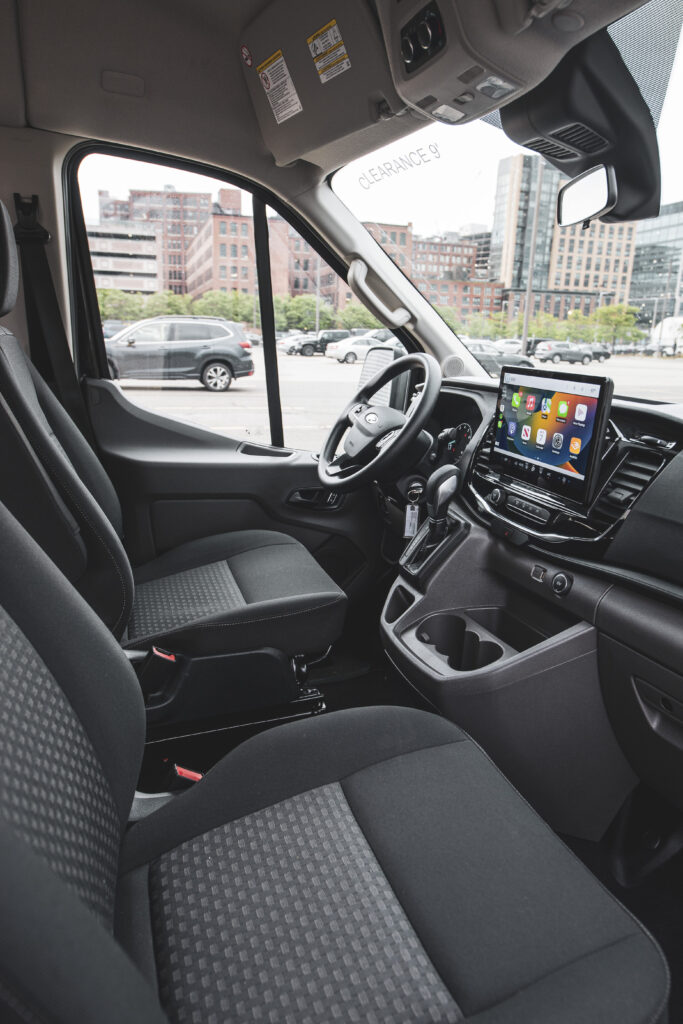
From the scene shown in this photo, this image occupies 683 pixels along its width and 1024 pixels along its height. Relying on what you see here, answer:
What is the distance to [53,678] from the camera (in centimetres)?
79

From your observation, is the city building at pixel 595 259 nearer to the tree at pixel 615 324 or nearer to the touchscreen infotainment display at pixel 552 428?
the tree at pixel 615 324

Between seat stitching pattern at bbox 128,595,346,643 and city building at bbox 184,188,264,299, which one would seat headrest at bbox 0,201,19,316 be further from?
city building at bbox 184,188,264,299

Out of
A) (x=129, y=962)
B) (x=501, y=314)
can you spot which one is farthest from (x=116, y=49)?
(x=129, y=962)

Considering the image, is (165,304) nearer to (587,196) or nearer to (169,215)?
(169,215)

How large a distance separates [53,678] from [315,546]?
5.58 ft

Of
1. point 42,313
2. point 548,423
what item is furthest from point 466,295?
point 42,313

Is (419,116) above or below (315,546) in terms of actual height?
above

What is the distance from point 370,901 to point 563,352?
139 centimetres

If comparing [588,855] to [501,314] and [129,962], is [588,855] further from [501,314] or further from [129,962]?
[501,314]

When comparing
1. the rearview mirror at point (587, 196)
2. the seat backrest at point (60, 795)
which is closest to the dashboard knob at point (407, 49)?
the rearview mirror at point (587, 196)

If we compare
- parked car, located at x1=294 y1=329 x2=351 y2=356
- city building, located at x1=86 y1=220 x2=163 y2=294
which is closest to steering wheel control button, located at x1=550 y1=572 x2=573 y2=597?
parked car, located at x1=294 y1=329 x2=351 y2=356

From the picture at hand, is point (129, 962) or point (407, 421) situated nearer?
point (129, 962)

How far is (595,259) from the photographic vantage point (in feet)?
6.14

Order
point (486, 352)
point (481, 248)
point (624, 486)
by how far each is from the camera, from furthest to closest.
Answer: point (486, 352) < point (481, 248) < point (624, 486)
